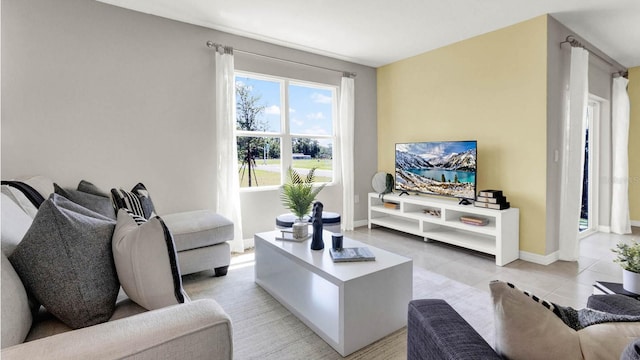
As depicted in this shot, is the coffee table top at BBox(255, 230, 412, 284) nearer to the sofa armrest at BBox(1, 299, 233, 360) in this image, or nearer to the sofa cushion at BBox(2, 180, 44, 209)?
the sofa armrest at BBox(1, 299, 233, 360)

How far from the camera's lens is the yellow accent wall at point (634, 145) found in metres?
4.69

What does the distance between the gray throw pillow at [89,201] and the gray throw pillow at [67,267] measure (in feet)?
3.47

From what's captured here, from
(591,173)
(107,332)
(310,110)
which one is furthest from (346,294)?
(591,173)

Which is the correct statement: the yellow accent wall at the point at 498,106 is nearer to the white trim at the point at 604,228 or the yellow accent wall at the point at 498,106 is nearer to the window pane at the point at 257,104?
the window pane at the point at 257,104

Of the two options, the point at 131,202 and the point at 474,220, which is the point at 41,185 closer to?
the point at 131,202

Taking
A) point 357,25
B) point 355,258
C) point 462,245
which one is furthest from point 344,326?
point 357,25

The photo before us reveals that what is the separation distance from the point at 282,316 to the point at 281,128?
2.56m

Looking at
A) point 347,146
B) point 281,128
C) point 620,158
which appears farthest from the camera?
point 347,146

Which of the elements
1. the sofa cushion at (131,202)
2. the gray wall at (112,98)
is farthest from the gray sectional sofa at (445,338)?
the gray wall at (112,98)

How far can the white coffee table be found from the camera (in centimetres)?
171

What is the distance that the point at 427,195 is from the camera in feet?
13.6

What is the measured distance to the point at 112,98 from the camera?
2920mm

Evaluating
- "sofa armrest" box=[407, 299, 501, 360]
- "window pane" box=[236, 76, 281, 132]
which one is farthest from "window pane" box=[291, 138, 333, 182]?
"sofa armrest" box=[407, 299, 501, 360]

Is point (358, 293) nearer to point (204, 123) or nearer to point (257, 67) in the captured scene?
point (204, 123)
